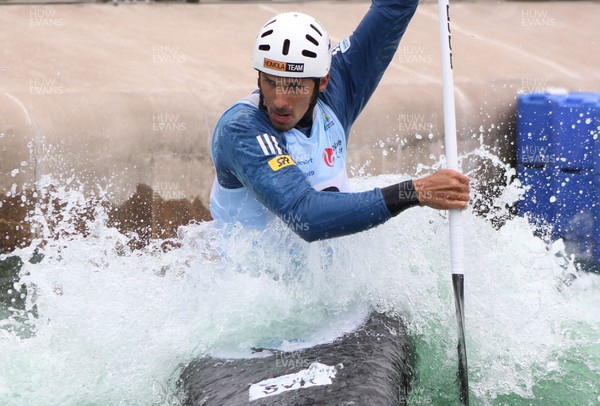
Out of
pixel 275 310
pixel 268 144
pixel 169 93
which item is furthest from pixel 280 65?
pixel 169 93

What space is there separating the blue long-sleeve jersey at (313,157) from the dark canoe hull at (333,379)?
517 mm

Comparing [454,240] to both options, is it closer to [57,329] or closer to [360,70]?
[360,70]

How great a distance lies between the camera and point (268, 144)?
14.2 ft

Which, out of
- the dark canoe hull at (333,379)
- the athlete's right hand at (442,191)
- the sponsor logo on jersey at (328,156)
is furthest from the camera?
the sponsor logo on jersey at (328,156)

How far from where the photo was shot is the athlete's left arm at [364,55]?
16.3 ft

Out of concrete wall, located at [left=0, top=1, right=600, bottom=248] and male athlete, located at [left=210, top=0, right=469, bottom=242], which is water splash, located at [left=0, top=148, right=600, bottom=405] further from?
concrete wall, located at [left=0, top=1, right=600, bottom=248]

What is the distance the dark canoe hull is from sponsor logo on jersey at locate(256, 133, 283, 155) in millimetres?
884

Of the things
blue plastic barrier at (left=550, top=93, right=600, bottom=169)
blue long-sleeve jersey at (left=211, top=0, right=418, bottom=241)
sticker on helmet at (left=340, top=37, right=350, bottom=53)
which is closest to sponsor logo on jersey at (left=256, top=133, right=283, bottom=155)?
blue long-sleeve jersey at (left=211, top=0, right=418, bottom=241)

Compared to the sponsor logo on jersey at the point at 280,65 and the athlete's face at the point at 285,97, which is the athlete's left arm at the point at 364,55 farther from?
the sponsor logo on jersey at the point at 280,65

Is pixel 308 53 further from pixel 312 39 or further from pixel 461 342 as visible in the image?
pixel 461 342

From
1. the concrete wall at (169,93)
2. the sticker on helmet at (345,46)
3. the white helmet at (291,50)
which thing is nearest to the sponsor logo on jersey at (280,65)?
the white helmet at (291,50)

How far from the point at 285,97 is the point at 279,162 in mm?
354

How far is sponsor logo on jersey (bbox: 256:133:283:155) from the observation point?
14.1 ft

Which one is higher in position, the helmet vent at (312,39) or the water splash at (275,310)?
the helmet vent at (312,39)
